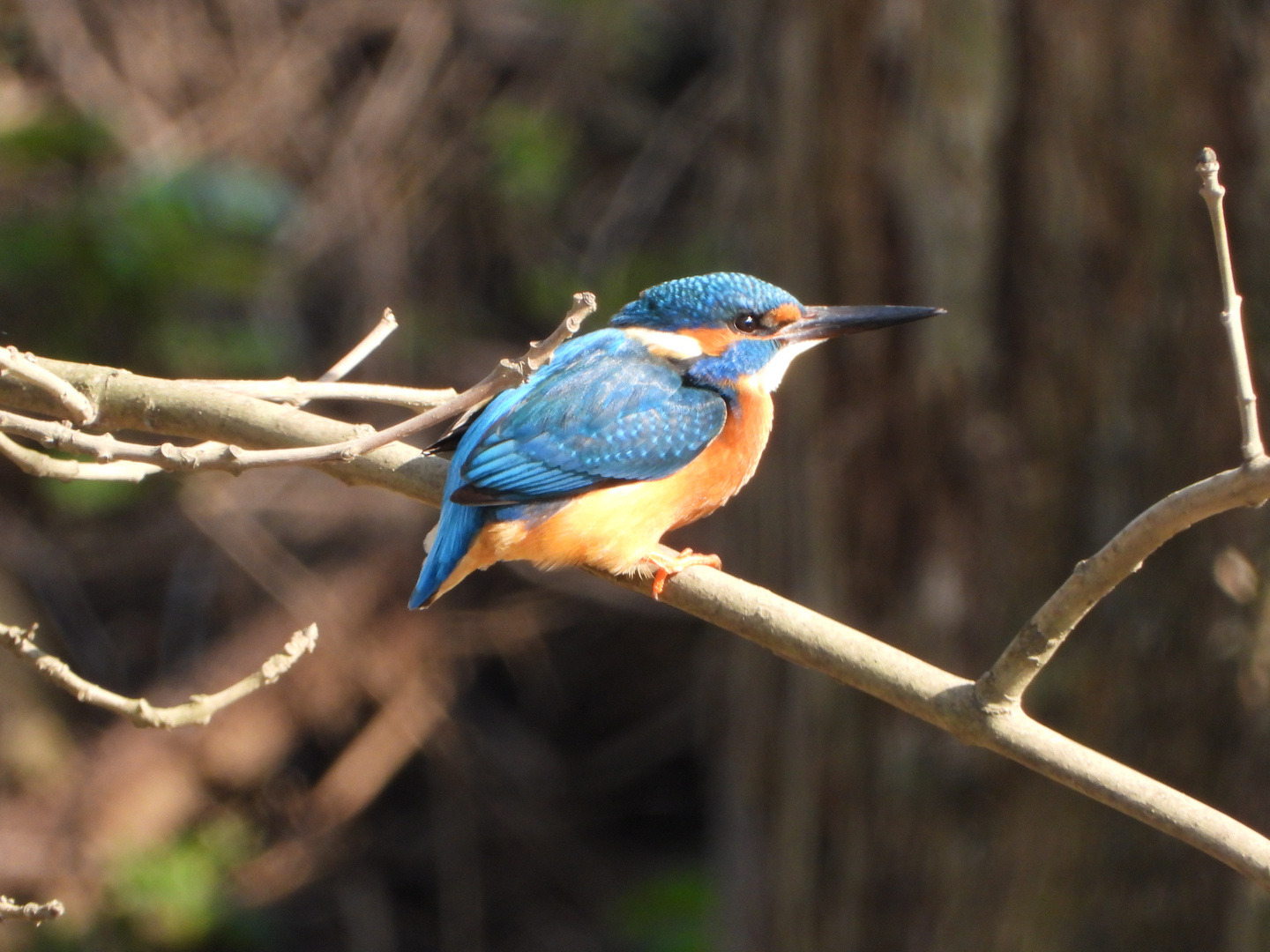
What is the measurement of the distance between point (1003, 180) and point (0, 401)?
2.12 m

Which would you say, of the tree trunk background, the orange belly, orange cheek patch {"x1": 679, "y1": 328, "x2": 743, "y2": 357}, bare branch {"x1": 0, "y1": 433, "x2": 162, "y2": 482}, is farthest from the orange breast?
the tree trunk background

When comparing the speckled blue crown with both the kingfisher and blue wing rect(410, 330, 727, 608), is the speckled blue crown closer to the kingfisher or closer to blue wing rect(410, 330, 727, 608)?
the kingfisher

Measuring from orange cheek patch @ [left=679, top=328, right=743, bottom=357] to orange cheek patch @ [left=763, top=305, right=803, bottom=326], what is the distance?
66 mm

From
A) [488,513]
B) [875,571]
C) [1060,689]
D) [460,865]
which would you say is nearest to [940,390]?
[875,571]

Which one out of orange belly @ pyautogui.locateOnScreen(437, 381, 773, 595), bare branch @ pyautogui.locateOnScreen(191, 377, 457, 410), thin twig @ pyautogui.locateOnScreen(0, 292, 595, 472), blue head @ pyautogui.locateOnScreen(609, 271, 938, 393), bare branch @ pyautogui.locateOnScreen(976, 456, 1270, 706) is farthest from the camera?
blue head @ pyautogui.locateOnScreen(609, 271, 938, 393)

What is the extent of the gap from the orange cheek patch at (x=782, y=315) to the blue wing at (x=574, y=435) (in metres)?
0.20

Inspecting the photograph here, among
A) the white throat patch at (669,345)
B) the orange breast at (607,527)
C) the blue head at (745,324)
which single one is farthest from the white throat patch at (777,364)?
the orange breast at (607,527)

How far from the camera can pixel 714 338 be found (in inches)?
98.6

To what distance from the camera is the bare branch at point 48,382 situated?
1.58 m

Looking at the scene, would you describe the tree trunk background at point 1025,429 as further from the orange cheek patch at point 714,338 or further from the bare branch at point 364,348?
the bare branch at point 364,348

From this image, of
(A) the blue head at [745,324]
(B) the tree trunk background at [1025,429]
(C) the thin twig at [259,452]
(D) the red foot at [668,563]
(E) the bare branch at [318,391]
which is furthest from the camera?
(B) the tree trunk background at [1025,429]

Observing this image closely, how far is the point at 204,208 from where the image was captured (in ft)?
13.5

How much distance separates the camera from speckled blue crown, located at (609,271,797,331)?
2.48m

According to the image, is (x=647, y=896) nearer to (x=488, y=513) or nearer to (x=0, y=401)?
(x=488, y=513)
